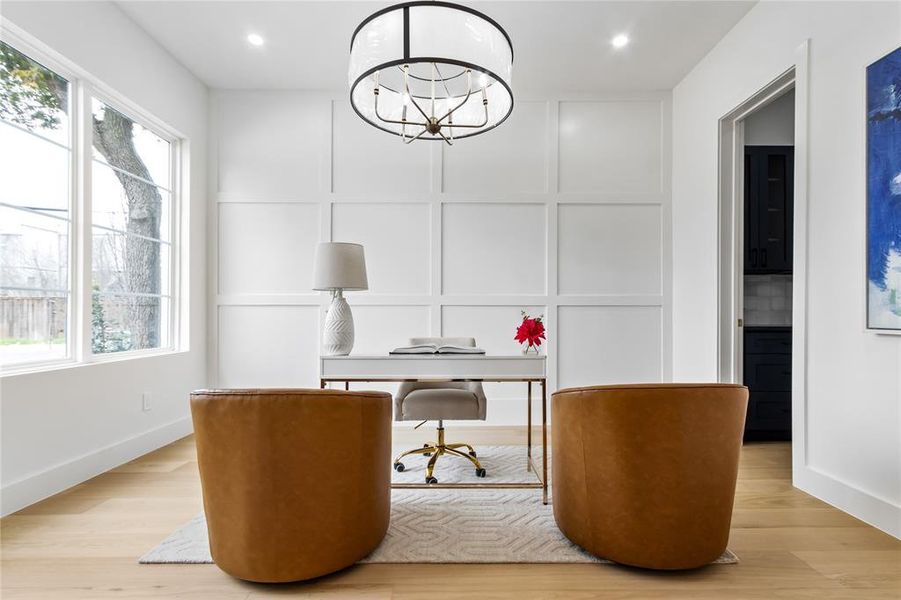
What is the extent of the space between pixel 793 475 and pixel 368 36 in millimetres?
3039

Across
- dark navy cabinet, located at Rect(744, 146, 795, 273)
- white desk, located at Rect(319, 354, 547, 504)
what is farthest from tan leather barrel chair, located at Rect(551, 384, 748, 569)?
dark navy cabinet, located at Rect(744, 146, 795, 273)

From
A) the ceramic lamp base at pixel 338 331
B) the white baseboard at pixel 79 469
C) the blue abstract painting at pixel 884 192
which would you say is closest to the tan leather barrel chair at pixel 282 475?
the ceramic lamp base at pixel 338 331

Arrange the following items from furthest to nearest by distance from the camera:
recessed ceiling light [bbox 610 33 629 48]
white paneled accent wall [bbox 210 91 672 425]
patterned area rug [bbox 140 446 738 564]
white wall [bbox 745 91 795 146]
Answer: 1. white paneled accent wall [bbox 210 91 672 425]
2. white wall [bbox 745 91 795 146]
3. recessed ceiling light [bbox 610 33 629 48]
4. patterned area rug [bbox 140 446 738 564]

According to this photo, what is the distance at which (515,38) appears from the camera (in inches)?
139

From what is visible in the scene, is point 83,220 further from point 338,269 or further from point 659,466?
point 659,466

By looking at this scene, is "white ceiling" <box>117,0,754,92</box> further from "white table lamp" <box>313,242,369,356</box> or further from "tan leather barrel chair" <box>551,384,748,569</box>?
"tan leather barrel chair" <box>551,384,748,569</box>

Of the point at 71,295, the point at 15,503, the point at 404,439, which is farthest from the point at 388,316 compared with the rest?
the point at 15,503

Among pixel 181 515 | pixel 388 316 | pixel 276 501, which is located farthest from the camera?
pixel 388 316

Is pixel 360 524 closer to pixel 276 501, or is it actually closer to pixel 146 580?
pixel 276 501

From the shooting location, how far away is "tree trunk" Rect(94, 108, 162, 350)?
3268 mm

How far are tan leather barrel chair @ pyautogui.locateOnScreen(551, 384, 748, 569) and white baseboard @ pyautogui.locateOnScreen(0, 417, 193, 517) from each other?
256 centimetres

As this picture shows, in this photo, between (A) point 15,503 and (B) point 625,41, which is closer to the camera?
(A) point 15,503

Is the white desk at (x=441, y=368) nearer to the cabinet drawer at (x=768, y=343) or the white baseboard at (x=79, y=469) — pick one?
the white baseboard at (x=79, y=469)

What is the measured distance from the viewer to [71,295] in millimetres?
2857
